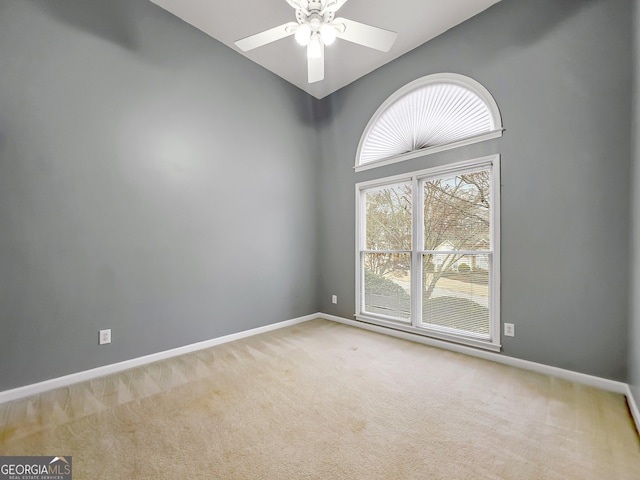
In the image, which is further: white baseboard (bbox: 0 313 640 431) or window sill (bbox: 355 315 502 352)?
window sill (bbox: 355 315 502 352)

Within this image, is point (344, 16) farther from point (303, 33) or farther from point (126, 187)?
point (126, 187)

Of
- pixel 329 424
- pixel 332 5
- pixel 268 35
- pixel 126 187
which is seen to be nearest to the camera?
pixel 329 424

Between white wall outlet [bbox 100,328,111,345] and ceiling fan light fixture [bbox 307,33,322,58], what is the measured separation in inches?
116

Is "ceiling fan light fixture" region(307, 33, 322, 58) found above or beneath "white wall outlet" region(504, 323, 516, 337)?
above

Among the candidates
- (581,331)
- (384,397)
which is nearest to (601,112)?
(581,331)

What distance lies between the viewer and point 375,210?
12.2 ft

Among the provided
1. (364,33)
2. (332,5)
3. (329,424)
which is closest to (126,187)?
(332,5)

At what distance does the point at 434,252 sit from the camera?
310 centimetres

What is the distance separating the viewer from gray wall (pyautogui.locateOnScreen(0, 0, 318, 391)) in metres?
2.07

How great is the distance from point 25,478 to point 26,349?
3.58ft

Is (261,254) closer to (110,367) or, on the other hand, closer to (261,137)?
(261,137)

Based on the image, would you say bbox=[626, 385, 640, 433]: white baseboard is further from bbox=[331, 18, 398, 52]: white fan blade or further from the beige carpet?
bbox=[331, 18, 398, 52]: white fan blade

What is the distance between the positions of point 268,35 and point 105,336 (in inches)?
113

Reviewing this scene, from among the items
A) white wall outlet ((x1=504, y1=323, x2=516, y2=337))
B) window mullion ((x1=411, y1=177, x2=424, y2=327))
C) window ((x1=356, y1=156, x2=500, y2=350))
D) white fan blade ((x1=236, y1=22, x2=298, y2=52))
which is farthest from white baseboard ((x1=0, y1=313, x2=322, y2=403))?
white fan blade ((x1=236, y1=22, x2=298, y2=52))
